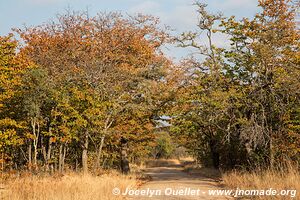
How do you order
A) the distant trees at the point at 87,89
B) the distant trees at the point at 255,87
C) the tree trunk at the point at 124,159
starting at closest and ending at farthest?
the distant trees at the point at 255,87 < the distant trees at the point at 87,89 < the tree trunk at the point at 124,159

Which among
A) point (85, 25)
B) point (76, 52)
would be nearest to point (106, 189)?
point (76, 52)

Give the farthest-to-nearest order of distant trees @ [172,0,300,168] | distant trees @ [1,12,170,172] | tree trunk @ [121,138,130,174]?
tree trunk @ [121,138,130,174] → distant trees @ [1,12,170,172] → distant trees @ [172,0,300,168]

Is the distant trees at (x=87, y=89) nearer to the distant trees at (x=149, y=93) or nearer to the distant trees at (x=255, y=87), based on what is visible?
the distant trees at (x=149, y=93)

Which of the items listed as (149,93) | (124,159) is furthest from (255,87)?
(124,159)

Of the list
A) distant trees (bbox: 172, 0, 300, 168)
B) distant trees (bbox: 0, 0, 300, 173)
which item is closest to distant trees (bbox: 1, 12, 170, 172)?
distant trees (bbox: 0, 0, 300, 173)

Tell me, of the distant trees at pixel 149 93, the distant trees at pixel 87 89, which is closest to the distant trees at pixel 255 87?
the distant trees at pixel 149 93

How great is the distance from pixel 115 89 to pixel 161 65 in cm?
576

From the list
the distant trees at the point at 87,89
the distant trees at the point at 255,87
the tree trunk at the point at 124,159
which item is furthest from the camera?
the tree trunk at the point at 124,159

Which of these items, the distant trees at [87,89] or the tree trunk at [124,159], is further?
the tree trunk at [124,159]

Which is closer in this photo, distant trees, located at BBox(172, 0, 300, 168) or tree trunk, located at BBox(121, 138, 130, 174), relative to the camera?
distant trees, located at BBox(172, 0, 300, 168)

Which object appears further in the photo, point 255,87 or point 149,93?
point 149,93

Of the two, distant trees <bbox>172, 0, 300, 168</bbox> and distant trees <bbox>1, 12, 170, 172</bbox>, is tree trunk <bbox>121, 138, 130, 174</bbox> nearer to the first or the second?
distant trees <bbox>1, 12, 170, 172</bbox>

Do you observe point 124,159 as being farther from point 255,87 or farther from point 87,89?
point 255,87

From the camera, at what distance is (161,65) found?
25062 millimetres
